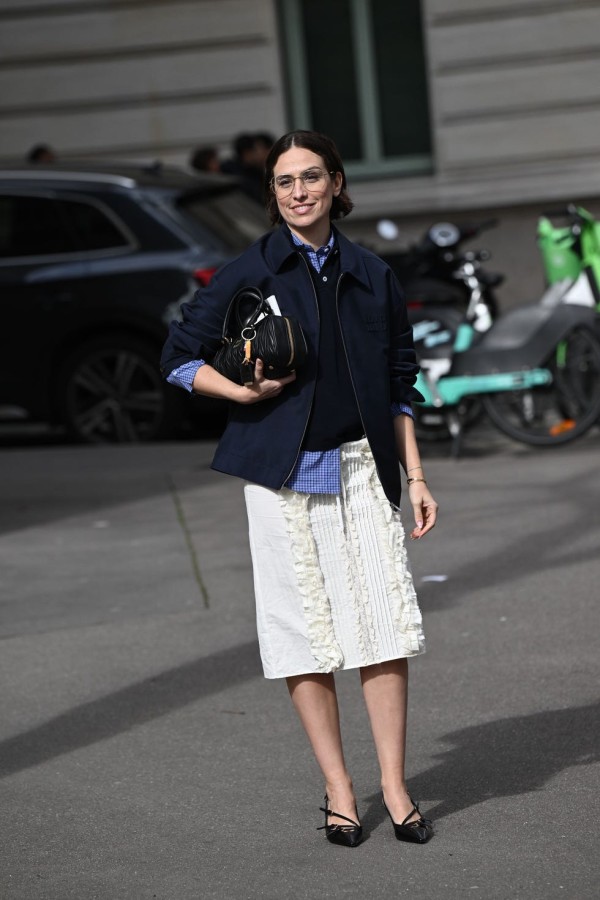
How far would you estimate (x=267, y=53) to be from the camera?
55.7 ft

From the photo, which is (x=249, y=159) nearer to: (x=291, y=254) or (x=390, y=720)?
(x=291, y=254)

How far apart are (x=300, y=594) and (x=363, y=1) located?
14.1 meters

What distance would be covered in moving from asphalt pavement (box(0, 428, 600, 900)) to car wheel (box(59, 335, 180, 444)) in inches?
80.5

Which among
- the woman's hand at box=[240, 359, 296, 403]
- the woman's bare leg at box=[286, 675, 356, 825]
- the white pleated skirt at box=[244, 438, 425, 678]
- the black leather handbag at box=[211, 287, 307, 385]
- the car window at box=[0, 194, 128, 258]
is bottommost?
the woman's bare leg at box=[286, 675, 356, 825]

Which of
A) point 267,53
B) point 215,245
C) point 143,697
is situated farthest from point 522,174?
point 143,697

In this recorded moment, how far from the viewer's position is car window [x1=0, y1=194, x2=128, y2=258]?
11.5m

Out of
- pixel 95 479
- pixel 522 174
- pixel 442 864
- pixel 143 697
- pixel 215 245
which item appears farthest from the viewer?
pixel 522 174

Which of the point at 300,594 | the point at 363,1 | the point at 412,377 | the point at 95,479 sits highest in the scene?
the point at 363,1

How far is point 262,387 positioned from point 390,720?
2.92ft

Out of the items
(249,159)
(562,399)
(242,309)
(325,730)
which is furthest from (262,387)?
(249,159)

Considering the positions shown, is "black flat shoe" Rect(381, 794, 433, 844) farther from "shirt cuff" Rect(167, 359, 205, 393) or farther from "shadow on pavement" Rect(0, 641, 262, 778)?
"shadow on pavement" Rect(0, 641, 262, 778)

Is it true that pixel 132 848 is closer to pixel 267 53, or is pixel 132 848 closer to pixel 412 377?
pixel 412 377

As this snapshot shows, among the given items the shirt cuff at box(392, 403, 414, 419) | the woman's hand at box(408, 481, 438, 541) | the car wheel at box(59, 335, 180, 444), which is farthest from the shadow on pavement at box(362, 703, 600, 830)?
the car wheel at box(59, 335, 180, 444)

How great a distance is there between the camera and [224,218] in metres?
11.6
